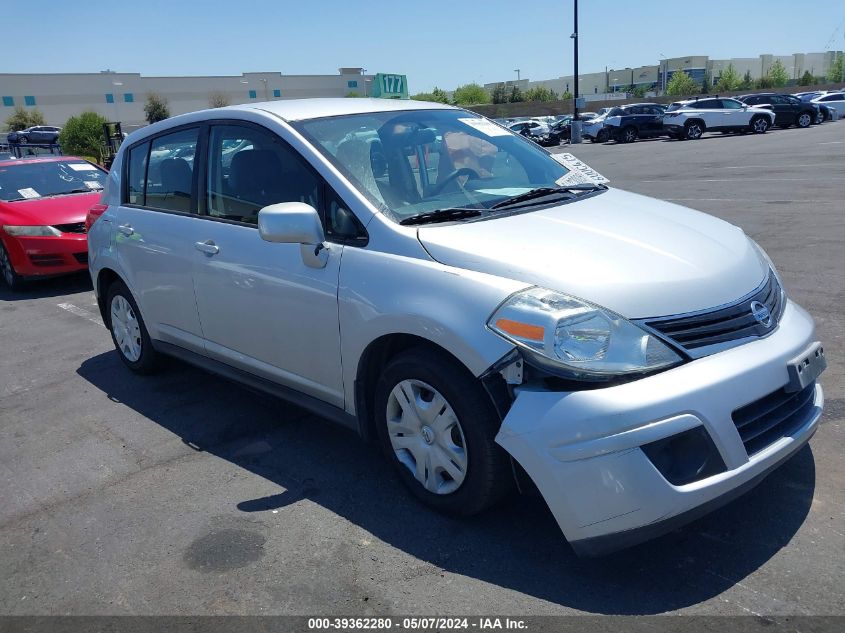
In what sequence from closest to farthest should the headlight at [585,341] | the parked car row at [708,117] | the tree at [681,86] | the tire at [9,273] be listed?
the headlight at [585,341] < the tire at [9,273] < the parked car row at [708,117] < the tree at [681,86]

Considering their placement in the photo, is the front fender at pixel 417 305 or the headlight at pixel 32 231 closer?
the front fender at pixel 417 305

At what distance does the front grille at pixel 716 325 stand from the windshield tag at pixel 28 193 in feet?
29.9

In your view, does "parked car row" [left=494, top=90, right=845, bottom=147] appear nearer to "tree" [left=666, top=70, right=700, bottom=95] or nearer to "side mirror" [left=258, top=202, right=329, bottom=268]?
"side mirror" [left=258, top=202, right=329, bottom=268]

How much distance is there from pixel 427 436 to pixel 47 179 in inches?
346

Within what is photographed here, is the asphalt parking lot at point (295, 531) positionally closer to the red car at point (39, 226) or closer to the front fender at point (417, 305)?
the front fender at point (417, 305)

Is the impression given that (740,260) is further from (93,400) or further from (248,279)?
(93,400)

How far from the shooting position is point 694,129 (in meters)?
31.6

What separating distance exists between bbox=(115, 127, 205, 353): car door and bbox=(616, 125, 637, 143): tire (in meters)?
32.0

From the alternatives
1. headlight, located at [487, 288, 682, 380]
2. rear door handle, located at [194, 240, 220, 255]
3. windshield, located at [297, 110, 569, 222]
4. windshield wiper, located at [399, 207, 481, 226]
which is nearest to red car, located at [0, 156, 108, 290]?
rear door handle, located at [194, 240, 220, 255]

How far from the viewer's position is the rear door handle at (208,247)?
414 cm

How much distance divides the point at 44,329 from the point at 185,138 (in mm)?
3791

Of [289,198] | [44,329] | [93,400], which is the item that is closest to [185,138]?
[289,198]

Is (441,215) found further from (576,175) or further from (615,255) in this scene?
(576,175)

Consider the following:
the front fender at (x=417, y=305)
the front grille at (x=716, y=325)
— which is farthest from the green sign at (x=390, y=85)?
the front grille at (x=716, y=325)
